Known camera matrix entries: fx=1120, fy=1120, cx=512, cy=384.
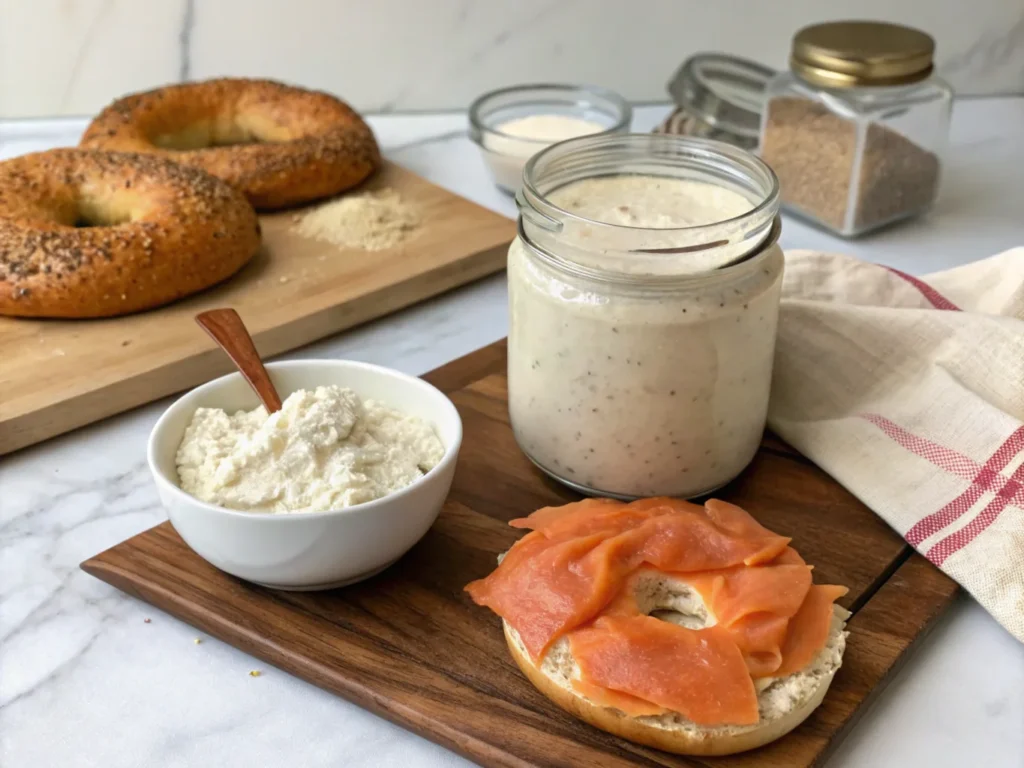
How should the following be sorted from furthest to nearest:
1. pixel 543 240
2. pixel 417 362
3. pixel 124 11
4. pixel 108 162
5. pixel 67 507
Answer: pixel 124 11 → pixel 108 162 → pixel 417 362 → pixel 67 507 → pixel 543 240

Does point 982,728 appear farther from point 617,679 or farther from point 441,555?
point 441,555

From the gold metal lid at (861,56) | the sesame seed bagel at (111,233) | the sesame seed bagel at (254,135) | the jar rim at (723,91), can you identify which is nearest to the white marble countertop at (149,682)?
the sesame seed bagel at (111,233)

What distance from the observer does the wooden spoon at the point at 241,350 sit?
131 centimetres

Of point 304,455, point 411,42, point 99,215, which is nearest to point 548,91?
point 411,42

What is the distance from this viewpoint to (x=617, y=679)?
1004 millimetres

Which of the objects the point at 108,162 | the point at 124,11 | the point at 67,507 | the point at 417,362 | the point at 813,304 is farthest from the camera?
the point at 124,11

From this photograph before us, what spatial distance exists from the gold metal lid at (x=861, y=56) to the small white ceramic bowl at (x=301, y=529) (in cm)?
108

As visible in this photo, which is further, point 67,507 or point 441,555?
point 67,507

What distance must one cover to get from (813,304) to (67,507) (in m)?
1.01

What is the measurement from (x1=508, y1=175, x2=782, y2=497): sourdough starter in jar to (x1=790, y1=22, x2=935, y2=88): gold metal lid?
69 cm

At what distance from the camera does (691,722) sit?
100 centimetres

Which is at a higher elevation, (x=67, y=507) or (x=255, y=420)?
(x=255, y=420)

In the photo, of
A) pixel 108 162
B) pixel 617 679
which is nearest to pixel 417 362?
pixel 108 162

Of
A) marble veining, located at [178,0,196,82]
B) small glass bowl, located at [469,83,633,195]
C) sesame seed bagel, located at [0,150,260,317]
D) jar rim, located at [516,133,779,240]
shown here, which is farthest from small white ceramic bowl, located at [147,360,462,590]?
marble veining, located at [178,0,196,82]
